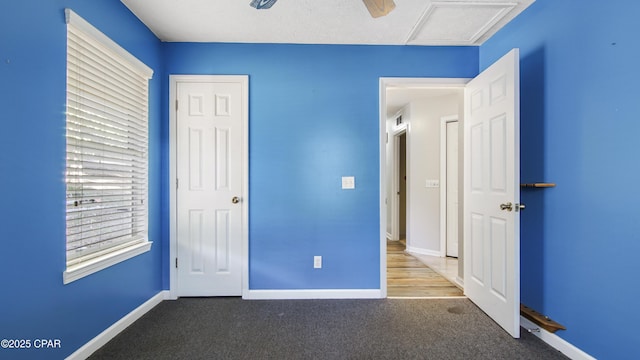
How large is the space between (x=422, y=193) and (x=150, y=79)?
12.3 ft

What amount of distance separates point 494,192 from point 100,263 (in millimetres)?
2879

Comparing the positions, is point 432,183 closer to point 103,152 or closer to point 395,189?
point 395,189

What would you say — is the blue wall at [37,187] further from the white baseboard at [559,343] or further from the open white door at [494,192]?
the white baseboard at [559,343]

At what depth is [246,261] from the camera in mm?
2551

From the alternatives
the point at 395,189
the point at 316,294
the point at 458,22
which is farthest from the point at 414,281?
the point at 458,22

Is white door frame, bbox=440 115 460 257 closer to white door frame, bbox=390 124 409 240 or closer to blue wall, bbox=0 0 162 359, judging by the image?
white door frame, bbox=390 124 409 240

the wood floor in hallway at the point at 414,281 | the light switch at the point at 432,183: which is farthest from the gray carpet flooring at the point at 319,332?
the light switch at the point at 432,183

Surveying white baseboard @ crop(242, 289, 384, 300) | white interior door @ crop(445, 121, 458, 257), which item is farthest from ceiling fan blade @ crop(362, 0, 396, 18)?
white interior door @ crop(445, 121, 458, 257)

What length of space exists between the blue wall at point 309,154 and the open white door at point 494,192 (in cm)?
83

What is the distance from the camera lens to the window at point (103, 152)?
5.39 feet

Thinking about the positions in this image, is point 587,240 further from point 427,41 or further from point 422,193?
point 422,193

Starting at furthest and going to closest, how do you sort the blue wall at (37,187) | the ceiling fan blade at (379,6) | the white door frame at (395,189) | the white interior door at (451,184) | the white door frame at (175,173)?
the white door frame at (395,189) → the white interior door at (451,184) → the white door frame at (175,173) → the ceiling fan blade at (379,6) → the blue wall at (37,187)

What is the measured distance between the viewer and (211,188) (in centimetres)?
257

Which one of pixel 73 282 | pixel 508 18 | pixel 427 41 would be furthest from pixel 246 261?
pixel 508 18
